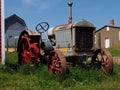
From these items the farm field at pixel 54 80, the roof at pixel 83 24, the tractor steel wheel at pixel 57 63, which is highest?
the roof at pixel 83 24

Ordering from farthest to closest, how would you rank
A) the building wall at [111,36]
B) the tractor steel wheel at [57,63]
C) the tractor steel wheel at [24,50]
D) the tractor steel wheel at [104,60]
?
the building wall at [111,36], the tractor steel wheel at [24,50], the tractor steel wheel at [104,60], the tractor steel wheel at [57,63]

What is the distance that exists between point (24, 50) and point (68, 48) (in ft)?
7.43

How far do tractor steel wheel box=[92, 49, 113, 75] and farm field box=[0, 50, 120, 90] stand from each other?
20 centimetres

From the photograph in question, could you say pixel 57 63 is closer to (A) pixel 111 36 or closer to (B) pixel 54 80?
(B) pixel 54 80

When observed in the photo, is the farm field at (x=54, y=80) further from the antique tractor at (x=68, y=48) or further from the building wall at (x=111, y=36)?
the building wall at (x=111, y=36)

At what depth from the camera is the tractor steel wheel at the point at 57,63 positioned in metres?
9.71

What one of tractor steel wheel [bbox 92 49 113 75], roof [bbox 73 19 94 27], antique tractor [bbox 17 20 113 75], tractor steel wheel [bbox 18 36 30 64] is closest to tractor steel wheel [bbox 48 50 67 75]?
Answer: antique tractor [bbox 17 20 113 75]

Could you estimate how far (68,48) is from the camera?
11234 mm

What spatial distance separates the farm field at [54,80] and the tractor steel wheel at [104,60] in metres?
0.20

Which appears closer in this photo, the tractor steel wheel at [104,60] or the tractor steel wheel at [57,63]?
the tractor steel wheel at [57,63]

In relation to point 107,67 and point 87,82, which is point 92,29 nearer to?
point 107,67

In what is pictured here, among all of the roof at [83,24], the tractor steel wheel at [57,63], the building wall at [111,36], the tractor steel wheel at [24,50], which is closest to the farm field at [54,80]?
the tractor steel wheel at [57,63]

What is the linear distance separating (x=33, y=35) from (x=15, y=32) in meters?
38.5

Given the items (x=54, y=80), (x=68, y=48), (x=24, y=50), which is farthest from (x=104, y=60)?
(x=24, y=50)
